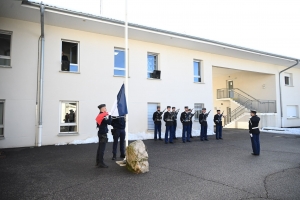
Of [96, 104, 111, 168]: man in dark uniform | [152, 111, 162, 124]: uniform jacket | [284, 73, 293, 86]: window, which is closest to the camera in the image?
[96, 104, 111, 168]: man in dark uniform

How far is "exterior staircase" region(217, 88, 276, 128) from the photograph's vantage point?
20.9 m

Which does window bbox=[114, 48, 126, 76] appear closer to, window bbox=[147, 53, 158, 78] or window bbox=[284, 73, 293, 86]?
window bbox=[147, 53, 158, 78]

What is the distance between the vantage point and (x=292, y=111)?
2205cm

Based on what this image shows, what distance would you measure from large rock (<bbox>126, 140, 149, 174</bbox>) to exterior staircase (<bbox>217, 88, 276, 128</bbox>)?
16743mm

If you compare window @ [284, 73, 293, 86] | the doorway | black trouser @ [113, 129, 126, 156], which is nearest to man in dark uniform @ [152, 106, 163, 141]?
black trouser @ [113, 129, 126, 156]

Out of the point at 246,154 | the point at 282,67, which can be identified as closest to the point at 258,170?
the point at 246,154

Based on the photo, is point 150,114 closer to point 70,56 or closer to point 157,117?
point 157,117

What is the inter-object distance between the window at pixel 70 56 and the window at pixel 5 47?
2.38 m

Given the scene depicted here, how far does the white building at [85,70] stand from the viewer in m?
10.2

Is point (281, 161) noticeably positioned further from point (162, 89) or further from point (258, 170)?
point (162, 89)

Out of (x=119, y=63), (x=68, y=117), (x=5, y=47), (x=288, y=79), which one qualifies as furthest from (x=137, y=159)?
(x=288, y=79)

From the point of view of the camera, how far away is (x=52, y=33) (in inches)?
438

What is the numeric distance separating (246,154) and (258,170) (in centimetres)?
253

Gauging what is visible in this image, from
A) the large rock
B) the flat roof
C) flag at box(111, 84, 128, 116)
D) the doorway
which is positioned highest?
the flat roof
